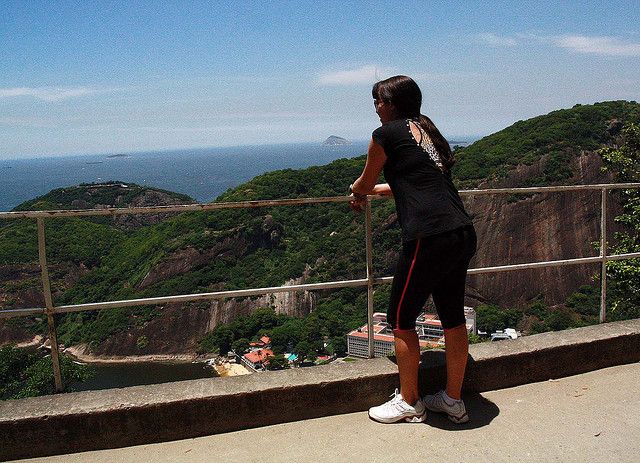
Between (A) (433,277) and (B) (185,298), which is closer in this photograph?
(A) (433,277)

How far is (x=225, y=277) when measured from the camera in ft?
101

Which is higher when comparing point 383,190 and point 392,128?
point 392,128

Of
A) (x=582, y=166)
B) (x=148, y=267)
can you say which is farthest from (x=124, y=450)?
(x=582, y=166)

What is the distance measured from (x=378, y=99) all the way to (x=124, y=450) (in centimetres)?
206

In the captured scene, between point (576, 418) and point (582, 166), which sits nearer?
point (576, 418)

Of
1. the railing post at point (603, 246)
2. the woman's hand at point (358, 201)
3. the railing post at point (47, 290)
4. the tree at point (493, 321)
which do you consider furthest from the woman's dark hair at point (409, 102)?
the tree at point (493, 321)

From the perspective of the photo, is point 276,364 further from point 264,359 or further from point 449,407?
point 449,407

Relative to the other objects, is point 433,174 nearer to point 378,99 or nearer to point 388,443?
point 378,99

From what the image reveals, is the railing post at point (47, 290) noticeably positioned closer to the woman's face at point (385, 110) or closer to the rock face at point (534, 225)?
the woman's face at point (385, 110)

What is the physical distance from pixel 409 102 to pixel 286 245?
28138mm

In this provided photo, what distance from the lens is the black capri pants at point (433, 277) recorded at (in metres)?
2.53

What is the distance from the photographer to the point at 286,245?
30.6 m

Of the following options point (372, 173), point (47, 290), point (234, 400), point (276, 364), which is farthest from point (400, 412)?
point (276, 364)

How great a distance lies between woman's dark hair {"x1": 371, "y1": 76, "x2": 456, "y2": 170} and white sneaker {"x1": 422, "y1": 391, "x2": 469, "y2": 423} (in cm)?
117
